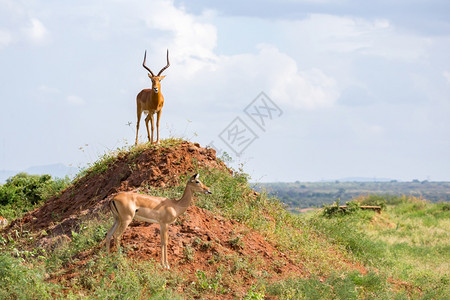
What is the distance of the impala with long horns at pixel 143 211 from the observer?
8.52 metres

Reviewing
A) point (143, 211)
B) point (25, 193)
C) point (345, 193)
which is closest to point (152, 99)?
point (143, 211)

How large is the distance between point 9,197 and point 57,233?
8.34 meters

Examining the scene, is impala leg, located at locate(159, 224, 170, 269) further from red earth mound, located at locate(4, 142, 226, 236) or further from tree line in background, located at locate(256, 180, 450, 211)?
tree line in background, located at locate(256, 180, 450, 211)

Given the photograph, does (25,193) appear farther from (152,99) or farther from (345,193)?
(345,193)

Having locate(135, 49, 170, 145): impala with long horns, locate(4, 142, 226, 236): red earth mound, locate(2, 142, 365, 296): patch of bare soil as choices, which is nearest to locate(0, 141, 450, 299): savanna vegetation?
locate(2, 142, 365, 296): patch of bare soil

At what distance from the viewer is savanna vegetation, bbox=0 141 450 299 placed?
27.5ft

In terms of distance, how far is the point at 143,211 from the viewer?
8656 mm

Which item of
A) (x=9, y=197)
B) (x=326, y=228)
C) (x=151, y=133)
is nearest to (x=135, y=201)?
(x=151, y=133)

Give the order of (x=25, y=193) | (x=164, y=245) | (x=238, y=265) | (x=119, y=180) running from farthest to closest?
(x=25, y=193) < (x=119, y=180) < (x=238, y=265) < (x=164, y=245)

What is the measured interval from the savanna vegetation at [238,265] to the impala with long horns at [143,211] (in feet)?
1.09

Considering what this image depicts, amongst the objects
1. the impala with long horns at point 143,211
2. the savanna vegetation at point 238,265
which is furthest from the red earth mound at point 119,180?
the impala with long horns at point 143,211

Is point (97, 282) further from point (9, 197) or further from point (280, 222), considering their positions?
point (9, 197)

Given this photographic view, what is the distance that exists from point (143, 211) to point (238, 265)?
190cm

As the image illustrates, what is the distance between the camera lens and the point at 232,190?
12328mm
